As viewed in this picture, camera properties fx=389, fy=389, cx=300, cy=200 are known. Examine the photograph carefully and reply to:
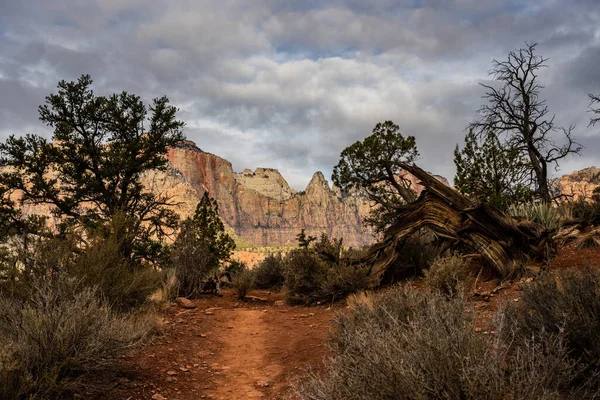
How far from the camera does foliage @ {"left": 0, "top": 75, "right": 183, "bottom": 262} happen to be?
700 inches

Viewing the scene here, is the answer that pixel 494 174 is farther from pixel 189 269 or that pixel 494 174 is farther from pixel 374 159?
pixel 189 269

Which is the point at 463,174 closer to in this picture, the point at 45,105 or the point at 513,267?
the point at 513,267

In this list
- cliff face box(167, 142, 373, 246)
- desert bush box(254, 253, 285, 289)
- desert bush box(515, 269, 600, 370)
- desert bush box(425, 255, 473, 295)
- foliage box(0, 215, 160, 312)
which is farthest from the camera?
cliff face box(167, 142, 373, 246)

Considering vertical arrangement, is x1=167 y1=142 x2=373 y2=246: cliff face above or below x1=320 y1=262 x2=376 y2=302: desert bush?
above

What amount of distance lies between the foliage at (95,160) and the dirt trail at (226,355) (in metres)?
9.90

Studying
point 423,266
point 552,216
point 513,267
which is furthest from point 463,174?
point 513,267

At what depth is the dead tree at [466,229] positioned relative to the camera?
8812 millimetres

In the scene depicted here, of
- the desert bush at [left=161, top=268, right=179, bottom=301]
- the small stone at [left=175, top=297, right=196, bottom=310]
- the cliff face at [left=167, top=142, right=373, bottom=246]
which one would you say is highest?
the cliff face at [left=167, top=142, right=373, bottom=246]

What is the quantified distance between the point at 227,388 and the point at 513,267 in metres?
6.45

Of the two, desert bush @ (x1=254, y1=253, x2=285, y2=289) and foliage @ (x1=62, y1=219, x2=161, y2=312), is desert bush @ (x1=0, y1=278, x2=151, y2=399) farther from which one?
desert bush @ (x1=254, y1=253, x2=285, y2=289)

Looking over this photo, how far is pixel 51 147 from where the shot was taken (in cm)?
1828

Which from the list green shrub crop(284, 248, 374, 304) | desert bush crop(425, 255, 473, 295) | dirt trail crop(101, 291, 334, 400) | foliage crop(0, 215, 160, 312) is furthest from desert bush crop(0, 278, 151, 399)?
green shrub crop(284, 248, 374, 304)

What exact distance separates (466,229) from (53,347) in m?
8.47

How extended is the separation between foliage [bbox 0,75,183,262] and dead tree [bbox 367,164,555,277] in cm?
1195
